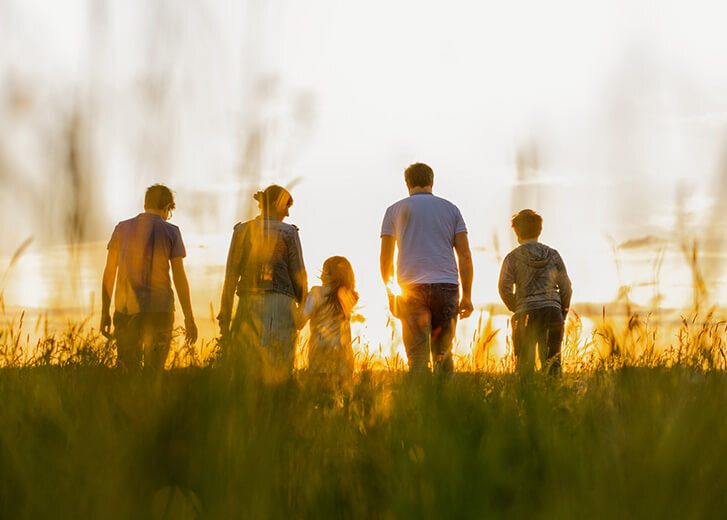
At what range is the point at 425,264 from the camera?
6328mm

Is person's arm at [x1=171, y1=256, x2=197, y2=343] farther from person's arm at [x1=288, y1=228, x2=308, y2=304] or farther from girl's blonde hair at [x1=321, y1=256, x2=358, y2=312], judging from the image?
girl's blonde hair at [x1=321, y1=256, x2=358, y2=312]

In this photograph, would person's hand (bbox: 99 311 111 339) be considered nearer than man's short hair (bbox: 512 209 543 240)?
Yes

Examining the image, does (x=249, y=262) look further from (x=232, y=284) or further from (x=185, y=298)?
(x=185, y=298)

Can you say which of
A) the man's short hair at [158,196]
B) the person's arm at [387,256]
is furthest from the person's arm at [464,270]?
the man's short hair at [158,196]

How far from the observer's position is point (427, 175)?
6.71 meters

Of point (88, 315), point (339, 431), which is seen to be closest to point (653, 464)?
point (339, 431)

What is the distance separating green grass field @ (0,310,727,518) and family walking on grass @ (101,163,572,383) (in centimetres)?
47

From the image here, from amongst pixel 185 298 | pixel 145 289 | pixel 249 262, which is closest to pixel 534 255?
pixel 145 289

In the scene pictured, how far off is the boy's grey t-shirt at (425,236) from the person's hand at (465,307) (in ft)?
0.61

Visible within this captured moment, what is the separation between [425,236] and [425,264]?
21cm

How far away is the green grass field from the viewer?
1.74 meters

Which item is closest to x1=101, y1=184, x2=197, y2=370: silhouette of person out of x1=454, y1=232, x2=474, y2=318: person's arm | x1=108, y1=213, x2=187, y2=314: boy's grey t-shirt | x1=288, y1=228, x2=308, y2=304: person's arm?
x1=108, y1=213, x2=187, y2=314: boy's grey t-shirt

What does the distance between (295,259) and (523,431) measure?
4072 mm

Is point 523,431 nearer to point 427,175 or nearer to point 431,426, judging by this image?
point 431,426
